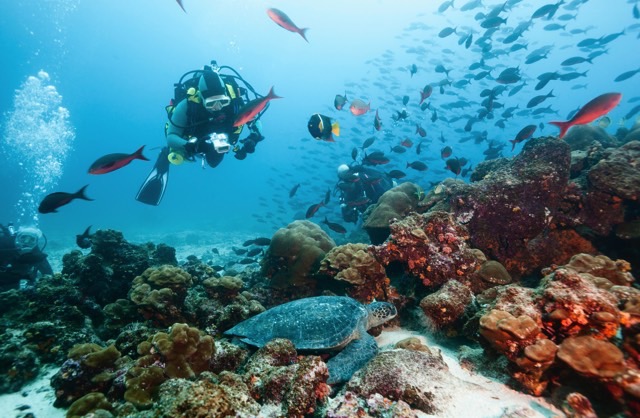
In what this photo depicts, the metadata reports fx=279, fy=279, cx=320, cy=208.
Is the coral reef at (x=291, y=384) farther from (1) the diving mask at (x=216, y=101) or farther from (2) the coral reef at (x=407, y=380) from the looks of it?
(1) the diving mask at (x=216, y=101)

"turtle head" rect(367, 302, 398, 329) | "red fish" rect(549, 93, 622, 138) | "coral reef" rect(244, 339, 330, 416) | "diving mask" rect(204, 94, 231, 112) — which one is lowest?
"turtle head" rect(367, 302, 398, 329)

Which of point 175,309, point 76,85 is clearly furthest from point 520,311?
point 76,85

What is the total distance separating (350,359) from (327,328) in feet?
1.76

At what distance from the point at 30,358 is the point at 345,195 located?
395 inches

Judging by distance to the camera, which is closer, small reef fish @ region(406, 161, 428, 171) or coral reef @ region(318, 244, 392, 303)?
coral reef @ region(318, 244, 392, 303)

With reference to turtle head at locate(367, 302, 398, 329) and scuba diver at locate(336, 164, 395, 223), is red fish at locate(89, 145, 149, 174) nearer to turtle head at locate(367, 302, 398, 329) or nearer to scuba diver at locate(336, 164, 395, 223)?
turtle head at locate(367, 302, 398, 329)

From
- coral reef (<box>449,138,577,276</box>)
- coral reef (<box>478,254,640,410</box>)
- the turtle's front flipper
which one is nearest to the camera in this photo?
coral reef (<box>478,254,640,410</box>)

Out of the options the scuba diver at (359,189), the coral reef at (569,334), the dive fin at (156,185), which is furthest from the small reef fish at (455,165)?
the dive fin at (156,185)

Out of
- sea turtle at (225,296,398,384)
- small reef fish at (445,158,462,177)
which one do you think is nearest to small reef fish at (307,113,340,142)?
sea turtle at (225,296,398,384)

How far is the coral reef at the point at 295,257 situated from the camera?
6.39 meters

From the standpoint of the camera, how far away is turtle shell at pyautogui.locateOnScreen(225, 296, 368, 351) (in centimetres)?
374

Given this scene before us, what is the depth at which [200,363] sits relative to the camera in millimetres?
3191

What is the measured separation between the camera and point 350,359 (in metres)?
3.45

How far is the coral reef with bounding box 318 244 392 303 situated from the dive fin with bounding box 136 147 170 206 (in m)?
6.75
